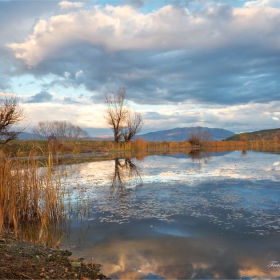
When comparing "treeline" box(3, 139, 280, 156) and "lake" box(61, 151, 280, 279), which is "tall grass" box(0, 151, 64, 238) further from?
"treeline" box(3, 139, 280, 156)

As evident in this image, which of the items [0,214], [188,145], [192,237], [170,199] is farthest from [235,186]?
[188,145]

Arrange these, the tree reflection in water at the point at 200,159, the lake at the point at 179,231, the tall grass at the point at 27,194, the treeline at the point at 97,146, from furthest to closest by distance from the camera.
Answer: the treeline at the point at 97,146 → the tree reflection in water at the point at 200,159 → the tall grass at the point at 27,194 → the lake at the point at 179,231

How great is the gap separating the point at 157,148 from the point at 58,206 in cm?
3682

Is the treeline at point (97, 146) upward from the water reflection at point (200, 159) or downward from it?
upward

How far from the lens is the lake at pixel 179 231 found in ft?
14.1

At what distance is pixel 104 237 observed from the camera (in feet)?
18.5

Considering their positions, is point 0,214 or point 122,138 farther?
point 122,138

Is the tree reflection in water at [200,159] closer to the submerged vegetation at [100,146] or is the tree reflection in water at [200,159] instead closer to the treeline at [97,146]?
the submerged vegetation at [100,146]

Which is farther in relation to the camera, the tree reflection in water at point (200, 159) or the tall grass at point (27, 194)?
the tree reflection in water at point (200, 159)

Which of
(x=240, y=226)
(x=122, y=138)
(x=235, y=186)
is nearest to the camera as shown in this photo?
(x=240, y=226)

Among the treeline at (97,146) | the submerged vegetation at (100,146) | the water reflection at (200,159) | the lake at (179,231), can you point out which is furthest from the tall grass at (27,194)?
the treeline at (97,146)

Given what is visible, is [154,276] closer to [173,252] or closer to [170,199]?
[173,252]

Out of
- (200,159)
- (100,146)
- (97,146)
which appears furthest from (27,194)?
(100,146)

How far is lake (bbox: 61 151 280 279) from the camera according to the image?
429 cm
